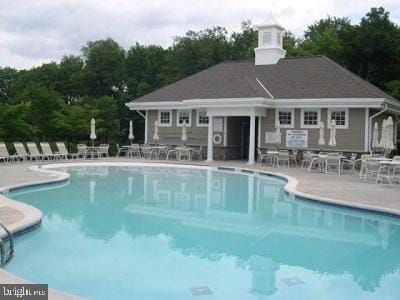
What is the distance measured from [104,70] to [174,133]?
1729cm

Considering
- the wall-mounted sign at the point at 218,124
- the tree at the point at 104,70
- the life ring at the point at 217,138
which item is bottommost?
the life ring at the point at 217,138


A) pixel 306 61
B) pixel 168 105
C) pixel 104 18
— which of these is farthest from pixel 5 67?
pixel 306 61

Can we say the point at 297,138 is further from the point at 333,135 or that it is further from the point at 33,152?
the point at 33,152

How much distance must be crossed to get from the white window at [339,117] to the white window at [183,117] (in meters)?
7.17

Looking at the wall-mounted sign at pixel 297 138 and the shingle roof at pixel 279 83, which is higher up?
the shingle roof at pixel 279 83

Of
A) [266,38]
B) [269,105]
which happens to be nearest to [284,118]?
[269,105]

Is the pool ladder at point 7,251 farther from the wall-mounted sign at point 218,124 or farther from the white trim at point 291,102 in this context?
the wall-mounted sign at point 218,124

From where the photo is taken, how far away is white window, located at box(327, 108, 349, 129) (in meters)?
21.0

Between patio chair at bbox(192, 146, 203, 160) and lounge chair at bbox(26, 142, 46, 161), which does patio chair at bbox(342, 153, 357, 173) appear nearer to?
patio chair at bbox(192, 146, 203, 160)

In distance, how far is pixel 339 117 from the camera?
2131 cm

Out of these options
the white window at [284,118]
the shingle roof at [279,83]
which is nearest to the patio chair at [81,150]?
the shingle roof at [279,83]

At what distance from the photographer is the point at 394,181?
15.5 meters

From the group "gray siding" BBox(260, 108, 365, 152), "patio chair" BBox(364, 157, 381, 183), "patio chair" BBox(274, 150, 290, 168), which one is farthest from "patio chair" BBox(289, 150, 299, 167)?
"patio chair" BBox(364, 157, 381, 183)

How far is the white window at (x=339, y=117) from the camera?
Answer: 21031mm
